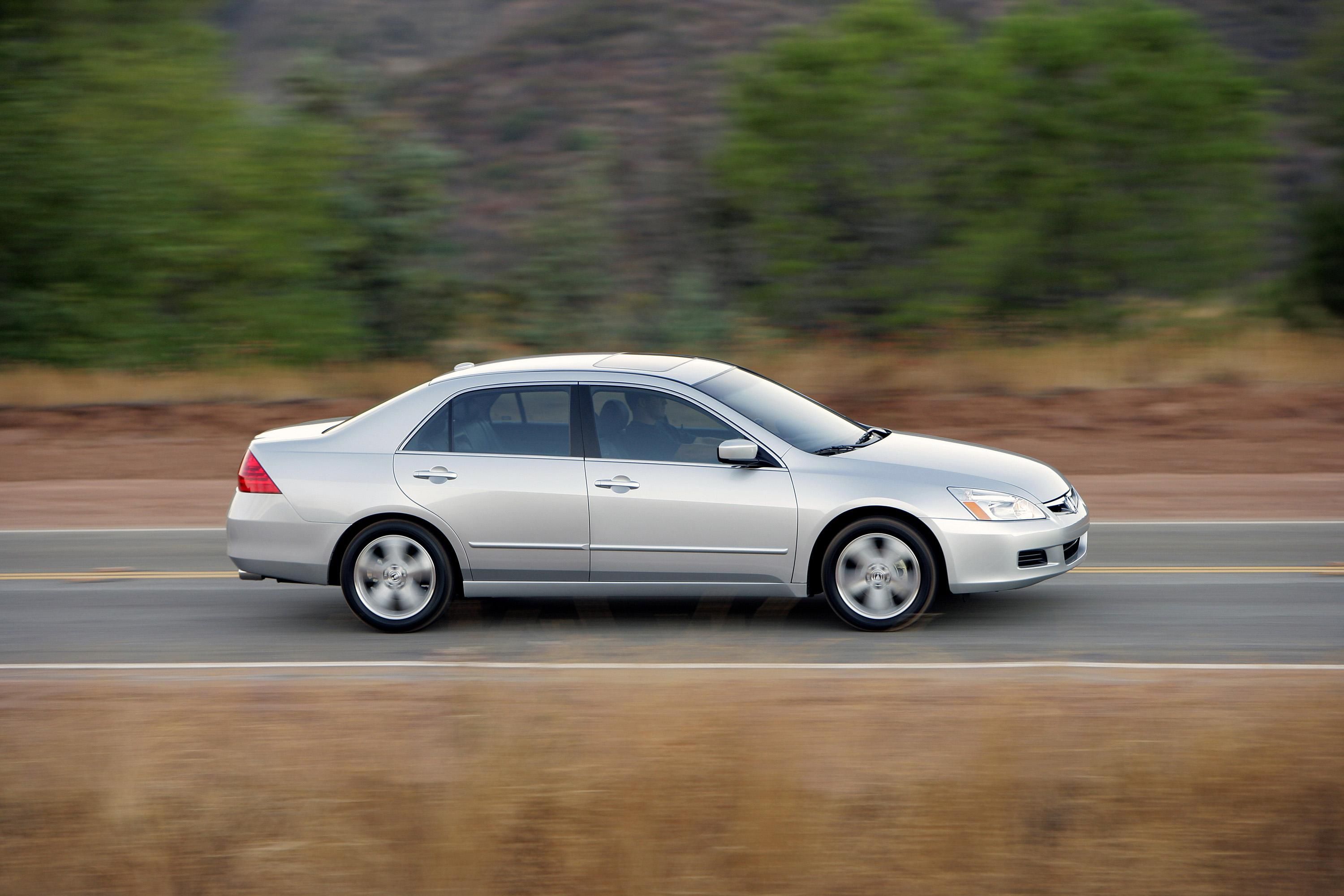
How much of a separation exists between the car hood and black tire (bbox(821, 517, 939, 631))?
1.28 feet

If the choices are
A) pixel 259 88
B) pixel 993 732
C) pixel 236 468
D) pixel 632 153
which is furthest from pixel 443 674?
pixel 259 88

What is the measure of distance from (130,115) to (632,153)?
88.4 feet

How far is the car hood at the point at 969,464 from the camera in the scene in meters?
8.30

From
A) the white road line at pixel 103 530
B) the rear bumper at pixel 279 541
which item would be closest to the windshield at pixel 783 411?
the rear bumper at pixel 279 541

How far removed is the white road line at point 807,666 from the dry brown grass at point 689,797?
0.74 m

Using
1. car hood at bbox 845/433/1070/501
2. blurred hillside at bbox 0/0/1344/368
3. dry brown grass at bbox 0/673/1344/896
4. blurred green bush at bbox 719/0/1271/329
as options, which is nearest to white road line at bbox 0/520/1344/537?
car hood at bbox 845/433/1070/501

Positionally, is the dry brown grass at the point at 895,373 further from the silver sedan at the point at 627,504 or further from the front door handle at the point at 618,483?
the front door handle at the point at 618,483

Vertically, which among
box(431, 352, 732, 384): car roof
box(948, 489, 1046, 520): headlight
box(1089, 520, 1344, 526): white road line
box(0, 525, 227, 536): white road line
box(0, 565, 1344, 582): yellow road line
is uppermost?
box(431, 352, 732, 384): car roof

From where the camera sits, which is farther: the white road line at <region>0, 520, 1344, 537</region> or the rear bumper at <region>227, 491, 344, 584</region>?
the white road line at <region>0, 520, 1344, 537</region>

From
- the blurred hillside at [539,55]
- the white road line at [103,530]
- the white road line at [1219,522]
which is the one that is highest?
the blurred hillside at [539,55]

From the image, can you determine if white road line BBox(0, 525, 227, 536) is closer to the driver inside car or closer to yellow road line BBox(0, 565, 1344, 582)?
yellow road line BBox(0, 565, 1344, 582)

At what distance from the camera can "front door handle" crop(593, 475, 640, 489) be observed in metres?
8.34

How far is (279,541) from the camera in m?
8.69

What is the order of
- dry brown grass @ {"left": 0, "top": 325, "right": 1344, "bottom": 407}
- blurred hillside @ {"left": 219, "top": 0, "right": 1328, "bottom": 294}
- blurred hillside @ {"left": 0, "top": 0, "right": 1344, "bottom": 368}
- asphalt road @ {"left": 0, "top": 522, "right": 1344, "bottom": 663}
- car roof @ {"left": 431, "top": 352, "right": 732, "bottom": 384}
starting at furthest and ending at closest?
blurred hillside @ {"left": 219, "top": 0, "right": 1328, "bottom": 294} < blurred hillside @ {"left": 0, "top": 0, "right": 1344, "bottom": 368} < dry brown grass @ {"left": 0, "top": 325, "right": 1344, "bottom": 407} < car roof @ {"left": 431, "top": 352, "right": 732, "bottom": 384} < asphalt road @ {"left": 0, "top": 522, "right": 1344, "bottom": 663}
